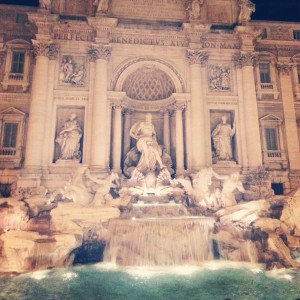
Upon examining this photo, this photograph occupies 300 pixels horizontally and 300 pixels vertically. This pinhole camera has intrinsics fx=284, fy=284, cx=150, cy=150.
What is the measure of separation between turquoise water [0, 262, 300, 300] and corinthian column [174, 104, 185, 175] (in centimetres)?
809

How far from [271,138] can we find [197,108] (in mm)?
5770

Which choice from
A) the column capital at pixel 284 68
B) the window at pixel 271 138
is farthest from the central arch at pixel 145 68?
the column capital at pixel 284 68

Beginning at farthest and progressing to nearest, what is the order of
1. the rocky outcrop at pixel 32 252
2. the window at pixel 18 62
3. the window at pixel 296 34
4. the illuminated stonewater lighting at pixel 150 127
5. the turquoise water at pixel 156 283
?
the window at pixel 296 34, the window at pixel 18 62, the illuminated stonewater lighting at pixel 150 127, the rocky outcrop at pixel 32 252, the turquoise water at pixel 156 283

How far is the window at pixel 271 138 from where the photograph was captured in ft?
62.9

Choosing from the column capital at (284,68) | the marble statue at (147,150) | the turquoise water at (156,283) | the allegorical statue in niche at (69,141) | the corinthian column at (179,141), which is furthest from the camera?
the column capital at (284,68)

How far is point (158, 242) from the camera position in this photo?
1049 centimetres

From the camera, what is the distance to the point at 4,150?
1750 centimetres

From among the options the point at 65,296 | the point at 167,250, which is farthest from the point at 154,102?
the point at 65,296

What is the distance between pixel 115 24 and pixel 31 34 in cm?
575

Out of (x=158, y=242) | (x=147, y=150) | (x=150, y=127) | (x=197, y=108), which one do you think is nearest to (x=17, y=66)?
(x=150, y=127)

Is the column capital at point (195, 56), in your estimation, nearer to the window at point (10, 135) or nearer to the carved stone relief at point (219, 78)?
the carved stone relief at point (219, 78)

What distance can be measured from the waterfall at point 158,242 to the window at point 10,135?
33.3ft

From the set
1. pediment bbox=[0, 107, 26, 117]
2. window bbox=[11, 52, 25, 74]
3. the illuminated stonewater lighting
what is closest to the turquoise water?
the illuminated stonewater lighting

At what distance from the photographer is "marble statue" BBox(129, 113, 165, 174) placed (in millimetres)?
16594
